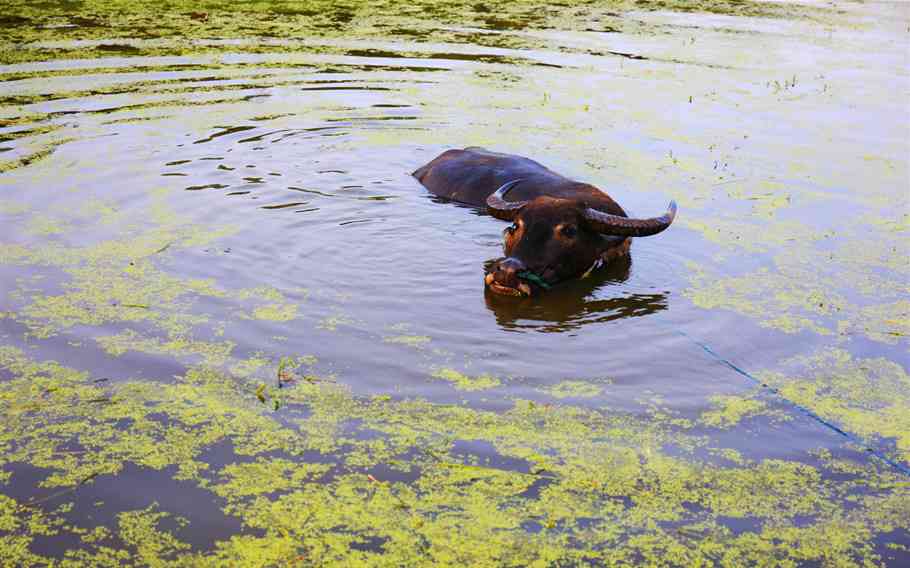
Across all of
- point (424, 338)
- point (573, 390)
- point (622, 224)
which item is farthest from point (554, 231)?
point (573, 390)

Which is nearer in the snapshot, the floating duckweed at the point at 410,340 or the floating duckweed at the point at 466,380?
the floating duckweed at the point at 466,380

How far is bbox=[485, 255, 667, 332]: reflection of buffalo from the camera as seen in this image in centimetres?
514

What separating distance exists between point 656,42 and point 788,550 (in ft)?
39.1

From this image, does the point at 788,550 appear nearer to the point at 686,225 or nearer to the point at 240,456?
the point at 240,456

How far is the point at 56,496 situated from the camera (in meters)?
3.29

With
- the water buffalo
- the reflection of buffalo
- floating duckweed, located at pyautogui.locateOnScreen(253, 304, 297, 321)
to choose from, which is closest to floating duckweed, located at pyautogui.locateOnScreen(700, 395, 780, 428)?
the reflection of buffalo

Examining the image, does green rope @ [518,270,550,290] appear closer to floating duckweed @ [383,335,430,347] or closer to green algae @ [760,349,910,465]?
floating duckweed @ [383,335,430,347]

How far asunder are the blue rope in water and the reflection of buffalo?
0.44 metres

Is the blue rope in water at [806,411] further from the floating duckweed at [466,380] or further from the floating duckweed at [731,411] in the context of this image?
the floating duckweed at [466,380]

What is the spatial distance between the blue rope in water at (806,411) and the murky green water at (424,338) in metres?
0.02

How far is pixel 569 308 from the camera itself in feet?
17.8

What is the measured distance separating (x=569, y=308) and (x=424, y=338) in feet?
3.51

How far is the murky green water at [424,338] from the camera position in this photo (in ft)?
10.7

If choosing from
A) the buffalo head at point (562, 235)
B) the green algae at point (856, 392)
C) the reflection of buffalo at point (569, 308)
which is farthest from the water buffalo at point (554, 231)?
the green algae at point (856, 392)
